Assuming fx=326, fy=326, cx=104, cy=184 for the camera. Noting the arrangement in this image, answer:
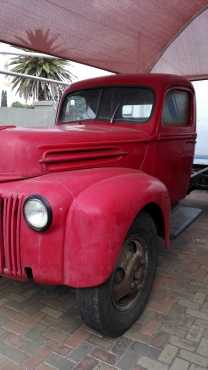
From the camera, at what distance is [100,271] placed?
1754 mm

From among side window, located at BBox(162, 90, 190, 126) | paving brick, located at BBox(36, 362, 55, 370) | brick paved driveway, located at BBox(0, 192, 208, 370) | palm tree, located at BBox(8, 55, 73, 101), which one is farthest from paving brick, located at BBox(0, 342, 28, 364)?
palm tree, located at BBox(8, 55, 73, 101)

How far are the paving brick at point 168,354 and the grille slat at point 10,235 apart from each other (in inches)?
39.3

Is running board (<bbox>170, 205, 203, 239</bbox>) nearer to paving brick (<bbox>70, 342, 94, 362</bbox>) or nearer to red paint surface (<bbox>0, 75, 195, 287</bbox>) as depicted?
red paint surface (<bbox>0, 75, 195, 287</bbox>)

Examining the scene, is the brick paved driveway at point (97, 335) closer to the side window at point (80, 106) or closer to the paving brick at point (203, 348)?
the paving brick at point (203, 348)

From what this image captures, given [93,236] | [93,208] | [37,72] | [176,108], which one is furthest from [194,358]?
[37,72]

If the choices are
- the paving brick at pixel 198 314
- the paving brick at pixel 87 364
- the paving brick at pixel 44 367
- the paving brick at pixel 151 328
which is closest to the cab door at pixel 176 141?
the paving brick at pixel 198 314

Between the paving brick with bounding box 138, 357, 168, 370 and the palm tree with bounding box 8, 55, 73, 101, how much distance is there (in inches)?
709

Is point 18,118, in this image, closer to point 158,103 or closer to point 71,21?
point 71,21

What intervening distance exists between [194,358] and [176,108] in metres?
2.51

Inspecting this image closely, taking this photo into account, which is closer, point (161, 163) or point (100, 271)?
point (100, 271)

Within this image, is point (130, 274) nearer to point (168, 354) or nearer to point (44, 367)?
point (168, 354)

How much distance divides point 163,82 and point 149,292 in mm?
2071

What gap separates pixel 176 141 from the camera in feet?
11.7

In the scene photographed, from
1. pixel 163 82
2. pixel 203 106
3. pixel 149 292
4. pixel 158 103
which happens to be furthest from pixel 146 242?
pixel 203 106
